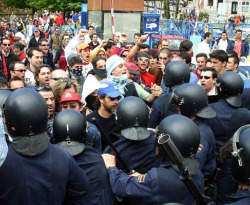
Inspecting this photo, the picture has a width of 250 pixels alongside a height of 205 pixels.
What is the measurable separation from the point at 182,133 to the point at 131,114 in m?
0.78

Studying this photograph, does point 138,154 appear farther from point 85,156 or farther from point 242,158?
point 242,158

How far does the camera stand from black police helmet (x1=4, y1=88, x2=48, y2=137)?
2.67 meters

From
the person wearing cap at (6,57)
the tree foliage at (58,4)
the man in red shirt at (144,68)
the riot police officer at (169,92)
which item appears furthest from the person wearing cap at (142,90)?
the tree foliage at (58,4)

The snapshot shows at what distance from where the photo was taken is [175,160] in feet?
8.09

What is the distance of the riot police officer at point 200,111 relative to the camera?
388 centimetres

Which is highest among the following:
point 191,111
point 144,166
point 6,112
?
point 6,112

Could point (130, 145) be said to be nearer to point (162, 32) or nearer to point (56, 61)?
point (56, 61)

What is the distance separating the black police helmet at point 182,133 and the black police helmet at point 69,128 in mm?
708

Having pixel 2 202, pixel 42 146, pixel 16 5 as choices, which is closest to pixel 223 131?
pixel 42 146

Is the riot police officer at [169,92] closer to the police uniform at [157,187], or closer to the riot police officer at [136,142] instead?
the riot police officer at [136,142]

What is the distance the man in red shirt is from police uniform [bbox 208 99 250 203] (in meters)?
2.61

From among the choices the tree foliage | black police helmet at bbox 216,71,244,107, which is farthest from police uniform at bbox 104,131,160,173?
the tree foliage

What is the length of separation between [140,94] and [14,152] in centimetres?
340

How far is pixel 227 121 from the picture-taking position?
4.33m
